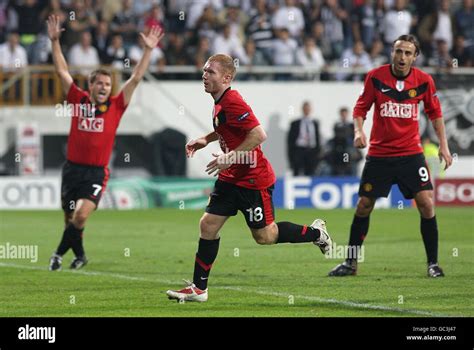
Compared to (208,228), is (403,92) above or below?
above

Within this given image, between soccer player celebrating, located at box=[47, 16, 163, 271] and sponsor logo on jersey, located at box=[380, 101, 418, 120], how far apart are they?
292 centimetres

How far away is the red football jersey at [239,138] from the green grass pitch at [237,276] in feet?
3.70

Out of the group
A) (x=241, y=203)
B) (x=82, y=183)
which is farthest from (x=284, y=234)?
(x=82, y=183)

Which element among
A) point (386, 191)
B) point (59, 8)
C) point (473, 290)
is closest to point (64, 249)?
point (386, 191)

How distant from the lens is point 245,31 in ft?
92.1

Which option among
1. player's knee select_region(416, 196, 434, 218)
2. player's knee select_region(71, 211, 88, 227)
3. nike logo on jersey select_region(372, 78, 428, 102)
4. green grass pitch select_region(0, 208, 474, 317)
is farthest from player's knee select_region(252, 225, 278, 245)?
player's knee select_region(71, 211, 88, 227)

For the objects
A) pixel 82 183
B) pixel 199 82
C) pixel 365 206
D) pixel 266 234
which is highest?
pixel 199 82

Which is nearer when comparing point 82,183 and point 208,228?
point 208,228

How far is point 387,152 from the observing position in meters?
12.6

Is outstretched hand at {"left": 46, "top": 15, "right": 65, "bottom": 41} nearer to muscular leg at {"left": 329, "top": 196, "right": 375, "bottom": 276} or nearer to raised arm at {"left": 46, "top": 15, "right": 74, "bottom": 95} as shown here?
raised arm at {"left": 46, "top": 15, "right": 74, "bottom": 95}

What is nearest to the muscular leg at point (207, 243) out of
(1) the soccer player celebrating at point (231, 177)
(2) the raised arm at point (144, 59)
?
(1) the soccer player celebrating at point (231, 177)

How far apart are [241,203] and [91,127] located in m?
4.01

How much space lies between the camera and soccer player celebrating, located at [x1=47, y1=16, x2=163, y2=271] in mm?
13586

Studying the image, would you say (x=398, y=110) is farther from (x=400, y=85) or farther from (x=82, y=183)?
(x=82, y=183)
